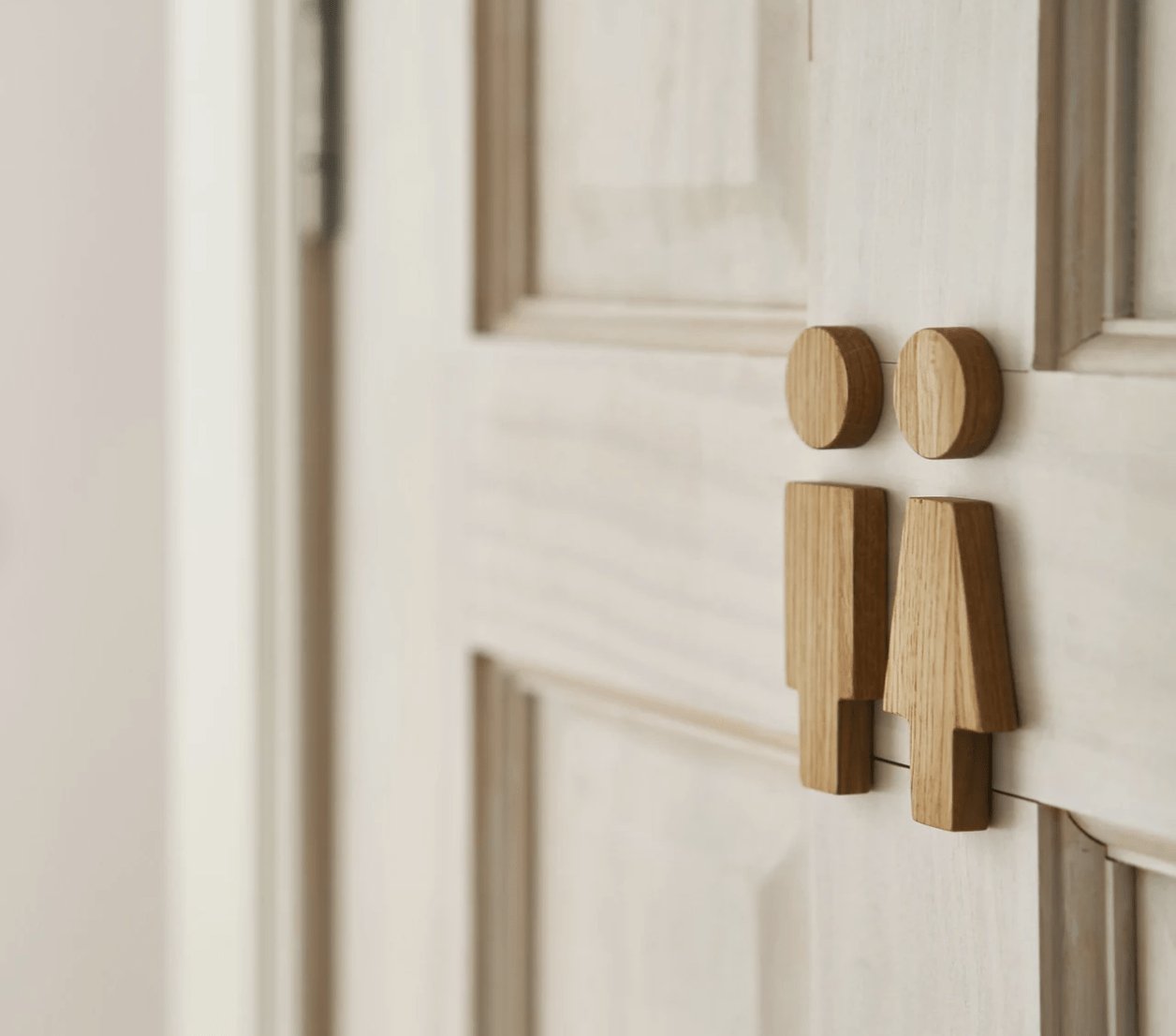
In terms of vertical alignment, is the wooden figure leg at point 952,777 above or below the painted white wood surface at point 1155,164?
below

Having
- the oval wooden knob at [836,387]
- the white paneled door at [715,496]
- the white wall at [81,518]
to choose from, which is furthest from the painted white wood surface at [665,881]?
the white wall at [81,518]

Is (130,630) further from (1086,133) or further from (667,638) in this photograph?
(1086,133)

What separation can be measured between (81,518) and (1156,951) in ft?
2.62

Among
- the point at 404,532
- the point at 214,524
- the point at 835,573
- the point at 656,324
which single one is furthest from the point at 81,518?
the point at 835,573

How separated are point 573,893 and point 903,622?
247 mm

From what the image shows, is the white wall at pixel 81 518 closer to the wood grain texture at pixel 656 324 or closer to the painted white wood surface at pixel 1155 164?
the wood grain texture at pixel 656 324

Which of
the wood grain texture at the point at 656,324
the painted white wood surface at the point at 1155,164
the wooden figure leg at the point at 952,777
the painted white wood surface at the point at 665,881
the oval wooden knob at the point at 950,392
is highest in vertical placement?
the painted white wood surface at the point at 1155,164

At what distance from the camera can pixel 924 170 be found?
0.38 meters

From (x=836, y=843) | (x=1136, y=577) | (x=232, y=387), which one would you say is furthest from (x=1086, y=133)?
(x=232, y=387)

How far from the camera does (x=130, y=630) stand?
927 mm

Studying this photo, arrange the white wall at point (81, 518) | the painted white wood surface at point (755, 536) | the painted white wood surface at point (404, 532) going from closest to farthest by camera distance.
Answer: the painted white wood surface at point (755, 536)
the painted white wood surface at point (404, 532)
the white wall at point (81, 518)

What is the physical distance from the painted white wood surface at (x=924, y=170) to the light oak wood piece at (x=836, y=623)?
0.05 m

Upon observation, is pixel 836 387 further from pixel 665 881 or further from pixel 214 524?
pixel 214 524

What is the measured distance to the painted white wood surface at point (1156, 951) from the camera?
1.12ft
